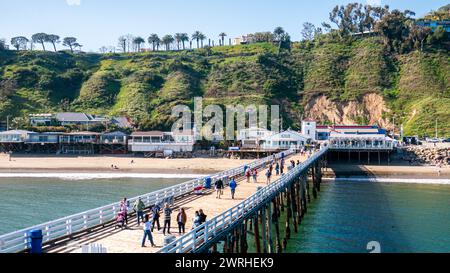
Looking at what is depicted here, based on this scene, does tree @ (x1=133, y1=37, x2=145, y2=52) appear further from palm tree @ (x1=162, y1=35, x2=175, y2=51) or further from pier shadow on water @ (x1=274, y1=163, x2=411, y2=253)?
pier shadow on water @ (x1=274, y1=163, x2=411, y2=253)

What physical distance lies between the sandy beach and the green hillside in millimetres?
19748

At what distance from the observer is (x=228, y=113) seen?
314ft

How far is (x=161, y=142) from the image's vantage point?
7756cm

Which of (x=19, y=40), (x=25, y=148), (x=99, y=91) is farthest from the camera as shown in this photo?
(x=19, y=40)

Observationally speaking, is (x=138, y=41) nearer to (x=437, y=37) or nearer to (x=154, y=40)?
(x=154, y=40)

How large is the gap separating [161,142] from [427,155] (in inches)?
1738

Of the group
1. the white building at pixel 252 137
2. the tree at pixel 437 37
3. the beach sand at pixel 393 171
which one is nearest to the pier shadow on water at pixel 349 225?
the beach sand at pixel 393 171

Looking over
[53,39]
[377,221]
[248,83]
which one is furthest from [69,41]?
[377,221]

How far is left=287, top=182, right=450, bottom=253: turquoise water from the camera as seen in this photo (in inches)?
1016

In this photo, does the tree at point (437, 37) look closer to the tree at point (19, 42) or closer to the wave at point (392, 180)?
the wave at point (392, 180)

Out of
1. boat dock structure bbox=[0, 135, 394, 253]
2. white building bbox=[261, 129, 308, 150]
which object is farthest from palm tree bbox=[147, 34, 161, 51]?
boat dock structure bbox=[0, 135, 394, 253]

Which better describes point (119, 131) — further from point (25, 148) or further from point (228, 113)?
point (228, 113)
